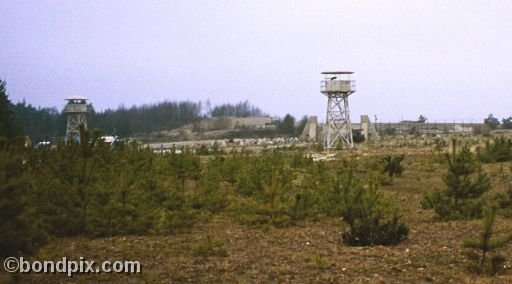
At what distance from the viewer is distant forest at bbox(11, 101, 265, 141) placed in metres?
87.4

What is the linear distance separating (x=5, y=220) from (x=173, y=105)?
13304 centimetres

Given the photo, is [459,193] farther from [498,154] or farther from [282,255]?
[498,154]

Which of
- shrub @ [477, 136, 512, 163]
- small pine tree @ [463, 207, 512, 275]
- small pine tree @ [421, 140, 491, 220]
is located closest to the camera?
small pine tree @ [463, 207, 512, 275]

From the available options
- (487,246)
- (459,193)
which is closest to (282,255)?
(487,246)

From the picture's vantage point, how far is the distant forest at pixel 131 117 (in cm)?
8744

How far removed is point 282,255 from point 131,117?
119 m

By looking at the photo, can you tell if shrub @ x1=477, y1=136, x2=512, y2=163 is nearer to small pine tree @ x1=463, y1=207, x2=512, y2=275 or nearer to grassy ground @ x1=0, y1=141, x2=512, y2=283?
grassy ground @ x1=0, y1=141, x2=512, y2=283

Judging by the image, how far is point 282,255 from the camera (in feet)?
36.4

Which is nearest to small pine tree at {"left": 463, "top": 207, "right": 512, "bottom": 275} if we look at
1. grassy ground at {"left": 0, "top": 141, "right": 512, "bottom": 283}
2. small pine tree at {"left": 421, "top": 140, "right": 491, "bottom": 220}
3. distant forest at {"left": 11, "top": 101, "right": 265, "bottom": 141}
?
grassy ground at {"left": 0, "top": 141, "right": 512, "bottom": 283}

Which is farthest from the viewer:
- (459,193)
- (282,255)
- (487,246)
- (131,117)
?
(131,117)

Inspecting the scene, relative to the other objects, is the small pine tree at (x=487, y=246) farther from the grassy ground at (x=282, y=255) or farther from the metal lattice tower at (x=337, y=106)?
the metal lattice tower at (x=337, y=106)

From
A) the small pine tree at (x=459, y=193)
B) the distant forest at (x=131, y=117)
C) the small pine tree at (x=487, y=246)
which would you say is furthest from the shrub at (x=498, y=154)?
the distant forest at (x=131, y=117)

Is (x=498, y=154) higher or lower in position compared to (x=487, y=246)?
higher

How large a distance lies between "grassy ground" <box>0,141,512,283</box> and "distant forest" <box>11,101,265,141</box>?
69.2m
